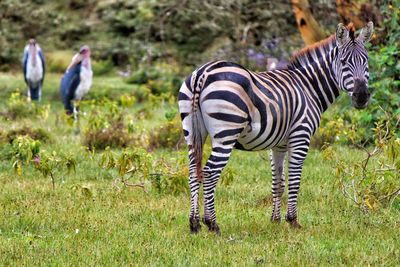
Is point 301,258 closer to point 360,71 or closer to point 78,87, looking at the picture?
point 360,71

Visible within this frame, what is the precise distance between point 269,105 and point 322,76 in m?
0.89

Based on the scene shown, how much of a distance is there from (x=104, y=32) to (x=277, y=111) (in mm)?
19392

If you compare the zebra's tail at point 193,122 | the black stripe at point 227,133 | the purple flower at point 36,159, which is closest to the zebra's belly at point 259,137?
the black stripe at point 227,133

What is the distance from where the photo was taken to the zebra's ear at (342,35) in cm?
752

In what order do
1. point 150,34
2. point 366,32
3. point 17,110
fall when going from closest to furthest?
1. point 366,32
2. point 17,110
3. point 150,34

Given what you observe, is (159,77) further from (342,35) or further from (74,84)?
(342,35)

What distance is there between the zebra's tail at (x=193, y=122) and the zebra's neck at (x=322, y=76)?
132 centimetres

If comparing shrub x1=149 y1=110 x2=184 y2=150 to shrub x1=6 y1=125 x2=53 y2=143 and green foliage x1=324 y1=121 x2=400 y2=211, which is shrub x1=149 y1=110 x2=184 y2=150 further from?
green foliage x1=324 y1=121 x2=400 y2=211

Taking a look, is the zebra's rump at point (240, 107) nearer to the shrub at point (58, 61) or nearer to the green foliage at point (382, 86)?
the green foliage at point (382, 86)

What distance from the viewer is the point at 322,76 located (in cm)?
785

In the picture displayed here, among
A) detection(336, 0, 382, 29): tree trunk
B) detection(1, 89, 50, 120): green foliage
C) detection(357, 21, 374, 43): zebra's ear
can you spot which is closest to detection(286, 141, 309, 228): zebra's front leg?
detection(357, 21, 374, 43): zebra's ear

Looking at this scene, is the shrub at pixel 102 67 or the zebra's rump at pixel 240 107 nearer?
the zebra's rump at pixel 240 107

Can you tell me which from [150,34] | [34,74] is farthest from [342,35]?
[150,34]

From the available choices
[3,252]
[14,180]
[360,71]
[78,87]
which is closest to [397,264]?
[360,71]
